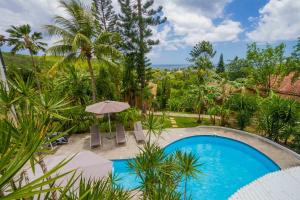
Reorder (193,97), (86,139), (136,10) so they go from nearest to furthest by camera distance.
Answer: (86,139), (136,10), (193,97)

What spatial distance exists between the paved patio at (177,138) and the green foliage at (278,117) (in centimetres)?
91

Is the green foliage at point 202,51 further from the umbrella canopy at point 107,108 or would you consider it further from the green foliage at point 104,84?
the umbrella canopy at point 107,108

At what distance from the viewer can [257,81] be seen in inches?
909

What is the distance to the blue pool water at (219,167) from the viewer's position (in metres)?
8.12

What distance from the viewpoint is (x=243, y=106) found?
13.4 metres

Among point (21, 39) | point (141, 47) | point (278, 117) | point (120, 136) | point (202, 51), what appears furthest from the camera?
point (21, 39)

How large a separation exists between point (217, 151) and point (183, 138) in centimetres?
247

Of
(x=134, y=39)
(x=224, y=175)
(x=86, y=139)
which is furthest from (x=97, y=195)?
(x=134, y=39)

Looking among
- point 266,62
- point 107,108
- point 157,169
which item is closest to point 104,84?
point 107,108

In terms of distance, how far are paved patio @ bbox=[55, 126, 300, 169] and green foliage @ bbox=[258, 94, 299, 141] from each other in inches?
35.7

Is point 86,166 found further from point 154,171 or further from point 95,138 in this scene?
point 95,138

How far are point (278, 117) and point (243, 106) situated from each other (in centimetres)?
250

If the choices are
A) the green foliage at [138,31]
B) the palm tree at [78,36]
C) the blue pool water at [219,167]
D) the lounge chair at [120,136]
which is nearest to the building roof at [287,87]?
the blue pool water at [219,167]

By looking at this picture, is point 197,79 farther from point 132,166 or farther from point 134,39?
point 132,166
